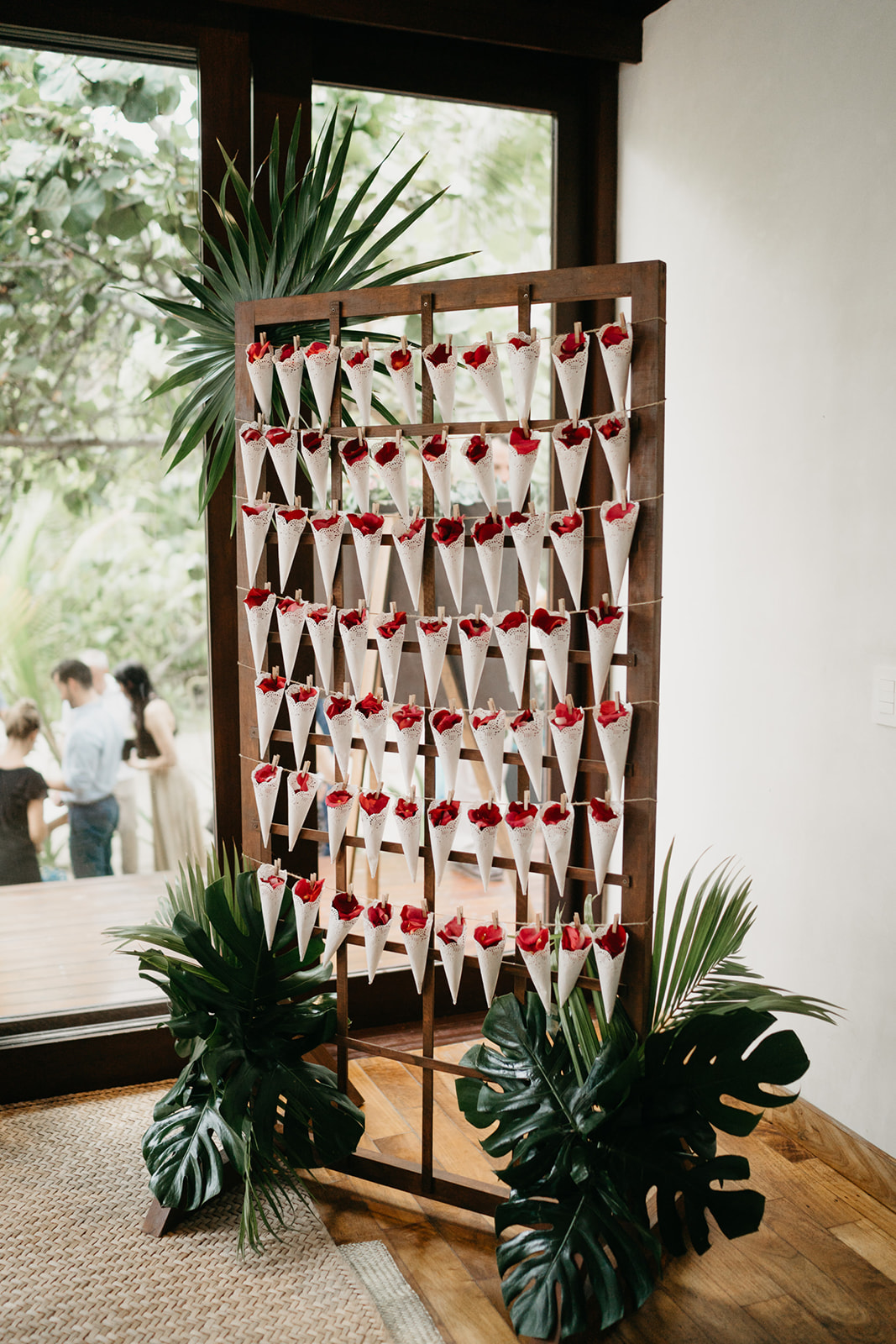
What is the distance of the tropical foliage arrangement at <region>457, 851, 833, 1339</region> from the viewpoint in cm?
171

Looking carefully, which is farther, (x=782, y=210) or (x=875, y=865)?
(x=782, y=210)

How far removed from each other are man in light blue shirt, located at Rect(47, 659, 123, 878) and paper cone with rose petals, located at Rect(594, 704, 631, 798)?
130 cm

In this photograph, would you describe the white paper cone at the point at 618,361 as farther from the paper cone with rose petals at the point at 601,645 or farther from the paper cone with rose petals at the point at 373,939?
the paper cone with rose petals at the point at 373,939

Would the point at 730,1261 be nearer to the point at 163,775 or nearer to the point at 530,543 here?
the point at 530,543

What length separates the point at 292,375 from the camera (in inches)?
78.3

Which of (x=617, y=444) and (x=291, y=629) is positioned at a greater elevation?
(x=617, y=444)

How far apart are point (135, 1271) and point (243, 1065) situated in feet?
1.24

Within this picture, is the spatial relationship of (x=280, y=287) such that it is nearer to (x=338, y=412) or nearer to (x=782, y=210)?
(x=338, y=412)

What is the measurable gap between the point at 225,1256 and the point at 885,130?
7.77ft

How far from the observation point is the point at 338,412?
6.57ft

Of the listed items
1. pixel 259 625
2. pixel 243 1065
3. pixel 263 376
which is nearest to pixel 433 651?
pixel 259 625

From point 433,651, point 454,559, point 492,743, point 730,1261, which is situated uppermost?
point 454,559

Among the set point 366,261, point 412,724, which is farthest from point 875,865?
point 366,261

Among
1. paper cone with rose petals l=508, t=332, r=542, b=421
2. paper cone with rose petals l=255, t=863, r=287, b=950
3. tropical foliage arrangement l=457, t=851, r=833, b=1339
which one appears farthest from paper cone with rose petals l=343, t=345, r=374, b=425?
tropical foliage arrangement l=457, t=851, r=833, b=1339
